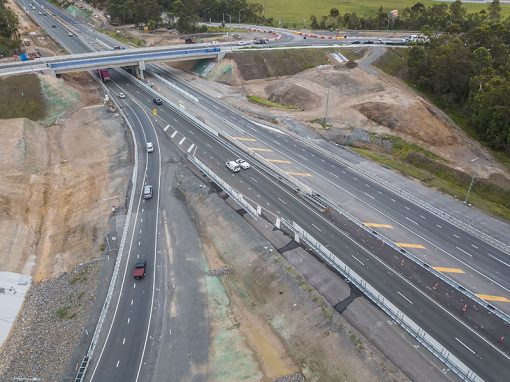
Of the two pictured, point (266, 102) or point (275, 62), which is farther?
point (275, 62)

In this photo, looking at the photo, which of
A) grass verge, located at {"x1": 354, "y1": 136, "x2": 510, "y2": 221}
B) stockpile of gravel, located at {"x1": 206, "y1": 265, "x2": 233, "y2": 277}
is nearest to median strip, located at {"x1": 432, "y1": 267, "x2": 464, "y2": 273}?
grass verge, located at {"x1": 354, "y1": 136, "x2": 510, "y2": 221}

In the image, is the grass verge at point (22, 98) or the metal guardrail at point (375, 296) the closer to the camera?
the metal guardrail at point (375, 296)

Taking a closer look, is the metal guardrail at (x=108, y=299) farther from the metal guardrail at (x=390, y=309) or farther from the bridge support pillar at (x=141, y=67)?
the bridge support pillar at (x=141, y=67)

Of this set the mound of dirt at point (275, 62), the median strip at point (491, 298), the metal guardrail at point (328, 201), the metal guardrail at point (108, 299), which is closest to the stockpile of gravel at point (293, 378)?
the metal guardrail at point (108, 299)

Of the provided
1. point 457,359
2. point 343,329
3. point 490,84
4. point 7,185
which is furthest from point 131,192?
point 490,84

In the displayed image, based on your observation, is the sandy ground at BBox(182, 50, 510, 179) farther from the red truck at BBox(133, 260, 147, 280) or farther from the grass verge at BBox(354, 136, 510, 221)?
the red truck at BBox(133, 260, 147, 280)

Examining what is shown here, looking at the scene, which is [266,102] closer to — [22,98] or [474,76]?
[474,76]

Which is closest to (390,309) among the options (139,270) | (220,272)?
(220,272)
